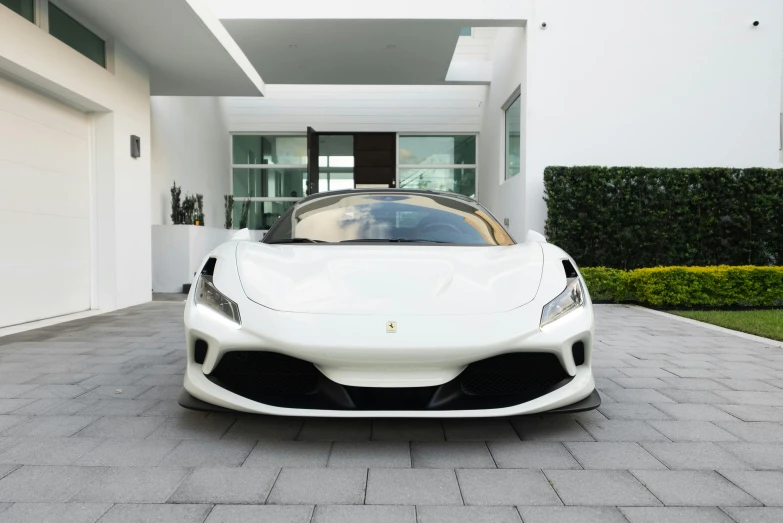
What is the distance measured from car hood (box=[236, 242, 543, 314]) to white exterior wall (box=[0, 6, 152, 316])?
3.96m

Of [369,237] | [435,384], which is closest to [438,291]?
[435,384]

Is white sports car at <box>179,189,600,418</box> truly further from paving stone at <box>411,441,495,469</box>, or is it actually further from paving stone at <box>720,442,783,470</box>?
paving stone at <box>720,442,783,470</box>

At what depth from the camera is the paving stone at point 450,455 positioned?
1.81 metres

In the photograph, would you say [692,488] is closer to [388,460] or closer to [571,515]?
[571,515]

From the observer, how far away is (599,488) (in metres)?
1.64

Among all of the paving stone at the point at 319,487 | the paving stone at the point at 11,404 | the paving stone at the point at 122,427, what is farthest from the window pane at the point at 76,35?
the paving stone at the point at 319,487

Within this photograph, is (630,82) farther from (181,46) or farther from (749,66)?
(181,46)

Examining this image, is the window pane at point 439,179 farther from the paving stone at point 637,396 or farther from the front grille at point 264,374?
the front grille at point 264,374

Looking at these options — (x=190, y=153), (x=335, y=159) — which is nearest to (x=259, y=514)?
→ (x=190, y=153)

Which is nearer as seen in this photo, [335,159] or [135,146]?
[135,146]

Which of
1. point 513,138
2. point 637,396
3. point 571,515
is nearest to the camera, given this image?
point 571,515

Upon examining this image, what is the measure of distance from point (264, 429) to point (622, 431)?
1.47 meters

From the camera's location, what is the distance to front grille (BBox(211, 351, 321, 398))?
1.89 meters

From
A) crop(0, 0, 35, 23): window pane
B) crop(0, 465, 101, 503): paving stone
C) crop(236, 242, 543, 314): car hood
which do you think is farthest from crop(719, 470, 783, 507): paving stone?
crop(0, 0, 35, 23): window pane
